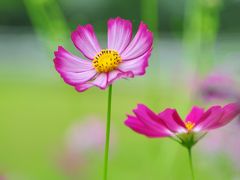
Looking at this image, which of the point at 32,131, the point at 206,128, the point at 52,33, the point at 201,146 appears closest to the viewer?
the point at 206,128

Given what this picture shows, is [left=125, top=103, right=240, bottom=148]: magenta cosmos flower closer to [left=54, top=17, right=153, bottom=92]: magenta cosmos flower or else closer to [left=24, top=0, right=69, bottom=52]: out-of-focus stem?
[left=54, top=17, right=153, bottom=92]: magenta cosmos flower

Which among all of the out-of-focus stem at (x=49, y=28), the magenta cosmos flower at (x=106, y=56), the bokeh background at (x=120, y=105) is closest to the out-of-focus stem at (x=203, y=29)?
the bokeh background at (x=120, y=105)

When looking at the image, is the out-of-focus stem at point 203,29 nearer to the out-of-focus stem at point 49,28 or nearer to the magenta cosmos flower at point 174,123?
the out-of-focus stem at point 49,28

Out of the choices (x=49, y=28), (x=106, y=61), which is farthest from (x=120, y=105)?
(x=106, y=61)

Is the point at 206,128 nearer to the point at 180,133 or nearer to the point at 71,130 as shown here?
the point at 180,133

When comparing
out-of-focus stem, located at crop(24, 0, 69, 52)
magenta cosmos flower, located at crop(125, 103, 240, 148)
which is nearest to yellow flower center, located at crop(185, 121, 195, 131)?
magenta cosmos flower, located at crop(125, 103, 240, 148)

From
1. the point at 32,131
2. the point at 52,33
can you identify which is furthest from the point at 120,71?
the point at 32,131
